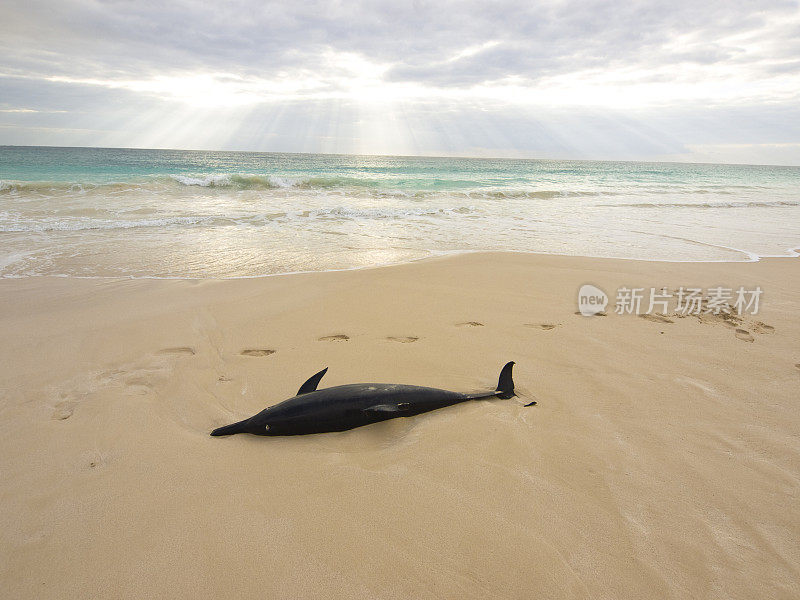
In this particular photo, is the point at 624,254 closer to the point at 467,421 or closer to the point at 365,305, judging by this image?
the point at 365,305

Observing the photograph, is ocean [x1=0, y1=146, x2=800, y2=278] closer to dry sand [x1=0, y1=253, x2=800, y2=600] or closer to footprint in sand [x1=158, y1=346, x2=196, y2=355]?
footprint in sand [x1=158, y1=346, x2=196, y2=355]

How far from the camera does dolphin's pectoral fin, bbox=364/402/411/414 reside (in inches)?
106

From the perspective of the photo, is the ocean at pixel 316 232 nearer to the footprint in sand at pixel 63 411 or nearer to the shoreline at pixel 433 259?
the shoreline at pixel 433 259

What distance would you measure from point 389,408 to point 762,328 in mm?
4243

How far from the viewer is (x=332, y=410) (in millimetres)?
2689

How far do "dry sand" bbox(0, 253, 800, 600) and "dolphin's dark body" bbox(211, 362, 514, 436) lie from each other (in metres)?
0.08

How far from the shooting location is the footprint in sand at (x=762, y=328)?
4.31 meters

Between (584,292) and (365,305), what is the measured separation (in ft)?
9.64

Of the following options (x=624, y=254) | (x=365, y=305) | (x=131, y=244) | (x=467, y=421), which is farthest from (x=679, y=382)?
(x=131, y=244)

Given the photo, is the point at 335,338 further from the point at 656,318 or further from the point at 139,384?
the point at 656,318

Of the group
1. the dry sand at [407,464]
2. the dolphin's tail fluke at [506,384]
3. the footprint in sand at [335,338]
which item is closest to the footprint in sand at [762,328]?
the dry sand at [407,464]

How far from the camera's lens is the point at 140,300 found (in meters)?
5.23

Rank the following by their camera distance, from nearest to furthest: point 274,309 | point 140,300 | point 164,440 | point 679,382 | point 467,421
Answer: point 164,440 → point 467,421 → point 679,382 → point 274,309 → point 140,300
